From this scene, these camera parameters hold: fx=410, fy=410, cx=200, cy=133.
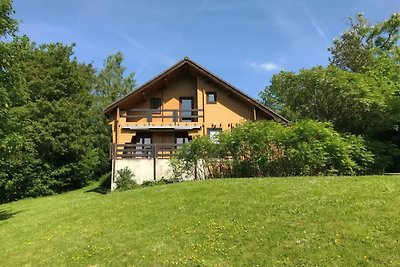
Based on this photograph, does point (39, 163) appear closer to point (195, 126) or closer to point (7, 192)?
point (7, 192)

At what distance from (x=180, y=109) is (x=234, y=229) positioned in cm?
2115

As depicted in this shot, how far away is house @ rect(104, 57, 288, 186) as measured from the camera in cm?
3108

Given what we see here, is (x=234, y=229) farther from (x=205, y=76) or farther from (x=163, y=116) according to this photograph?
(x=205, y=76)

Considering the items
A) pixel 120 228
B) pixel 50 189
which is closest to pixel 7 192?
pixel 50 189

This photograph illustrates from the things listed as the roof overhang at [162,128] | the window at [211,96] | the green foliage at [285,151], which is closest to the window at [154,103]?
the roof overhang at [162,128]

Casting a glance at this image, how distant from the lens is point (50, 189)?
3481 centimetres

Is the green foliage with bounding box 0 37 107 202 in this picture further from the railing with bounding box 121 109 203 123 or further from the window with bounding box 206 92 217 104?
the window with bounding box 206 92 217 104

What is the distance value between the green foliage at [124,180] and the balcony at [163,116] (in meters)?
6.92

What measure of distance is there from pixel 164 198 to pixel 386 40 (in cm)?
3793

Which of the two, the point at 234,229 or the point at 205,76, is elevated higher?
the point at 205,76

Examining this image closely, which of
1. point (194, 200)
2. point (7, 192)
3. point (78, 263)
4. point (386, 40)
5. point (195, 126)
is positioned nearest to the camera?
point (78, 263)

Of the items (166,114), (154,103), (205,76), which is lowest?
(166,114)

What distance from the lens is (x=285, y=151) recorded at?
771 inches

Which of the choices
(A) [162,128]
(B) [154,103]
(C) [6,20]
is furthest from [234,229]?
(B) [154,103]
